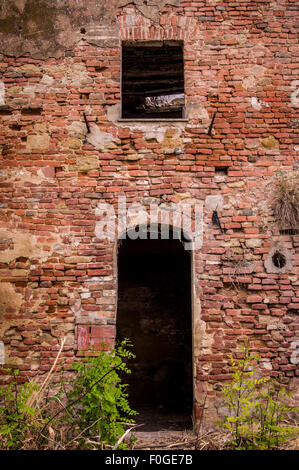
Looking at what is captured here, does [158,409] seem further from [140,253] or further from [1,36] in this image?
[1,36]

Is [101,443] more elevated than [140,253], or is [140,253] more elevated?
[140,253]

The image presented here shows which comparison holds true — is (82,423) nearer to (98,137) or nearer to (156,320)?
(98,137)

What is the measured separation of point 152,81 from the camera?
6.68 meters

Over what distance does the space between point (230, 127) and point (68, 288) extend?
2787mm

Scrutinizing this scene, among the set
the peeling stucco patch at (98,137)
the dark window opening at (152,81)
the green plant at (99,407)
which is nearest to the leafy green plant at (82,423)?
the green plant at (99,407)

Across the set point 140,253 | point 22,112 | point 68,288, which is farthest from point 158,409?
point 22,112

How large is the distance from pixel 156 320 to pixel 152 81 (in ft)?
14.8

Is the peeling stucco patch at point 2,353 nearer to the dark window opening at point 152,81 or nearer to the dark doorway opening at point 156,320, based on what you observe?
the dark doorway opening at point 156,320

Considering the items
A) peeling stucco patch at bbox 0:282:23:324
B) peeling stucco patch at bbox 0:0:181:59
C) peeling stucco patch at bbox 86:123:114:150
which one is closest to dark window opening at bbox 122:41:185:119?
peeling stucco patch at bbox 0:0:181:59

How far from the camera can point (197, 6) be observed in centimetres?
495

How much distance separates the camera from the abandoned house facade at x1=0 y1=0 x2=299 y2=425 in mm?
4383

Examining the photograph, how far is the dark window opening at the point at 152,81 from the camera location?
639cm

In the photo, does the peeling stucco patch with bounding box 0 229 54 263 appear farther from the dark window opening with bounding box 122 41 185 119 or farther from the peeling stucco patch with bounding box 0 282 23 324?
the dark window opening with bounding box 122 41 185 119

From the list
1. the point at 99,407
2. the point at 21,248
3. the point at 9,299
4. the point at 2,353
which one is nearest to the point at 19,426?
the point at 99,407
